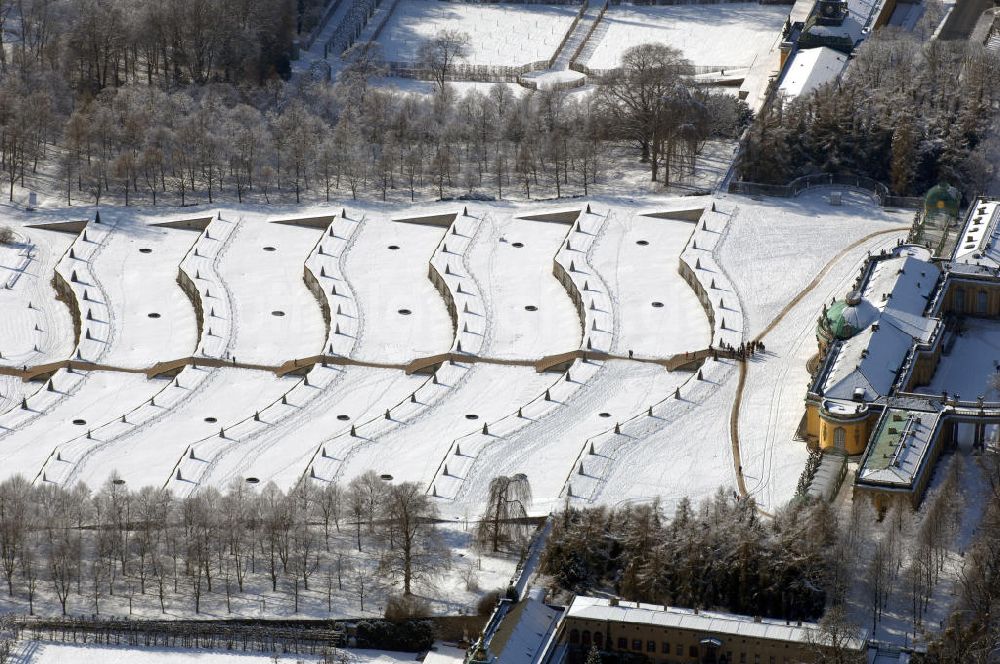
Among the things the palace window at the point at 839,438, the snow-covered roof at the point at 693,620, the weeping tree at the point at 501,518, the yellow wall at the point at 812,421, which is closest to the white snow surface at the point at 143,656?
the snow-covered roof at the point at 693,620

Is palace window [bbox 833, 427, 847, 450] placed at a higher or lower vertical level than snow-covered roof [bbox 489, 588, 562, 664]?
higher

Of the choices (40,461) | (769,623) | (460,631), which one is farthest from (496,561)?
(40,461)

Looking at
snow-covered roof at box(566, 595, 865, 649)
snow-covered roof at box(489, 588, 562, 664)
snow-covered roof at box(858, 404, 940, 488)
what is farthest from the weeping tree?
snow-covered roof at box(858, 404, 940, 488)

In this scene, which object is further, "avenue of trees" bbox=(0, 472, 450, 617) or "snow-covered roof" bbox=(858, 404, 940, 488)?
"snow-covered roof" bbox=(858, 404, 940, 488)

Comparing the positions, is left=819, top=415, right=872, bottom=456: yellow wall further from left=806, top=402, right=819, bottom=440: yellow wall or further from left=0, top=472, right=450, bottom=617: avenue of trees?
left=0, top=472, right=450, bottom=617: avenue of trees

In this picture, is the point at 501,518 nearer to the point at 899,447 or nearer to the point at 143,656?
the point at 143,656

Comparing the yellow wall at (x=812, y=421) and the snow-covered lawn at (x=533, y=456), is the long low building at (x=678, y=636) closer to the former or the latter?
the snow-covered lawn at (x=533, y=456)
